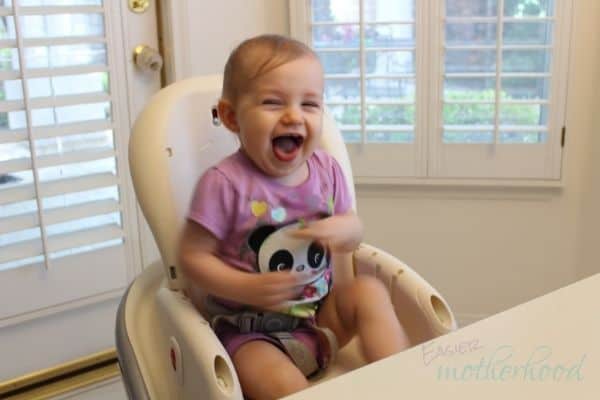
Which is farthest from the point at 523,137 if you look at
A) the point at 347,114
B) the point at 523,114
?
the point at 347,114

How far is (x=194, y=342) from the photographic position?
43.3 inches

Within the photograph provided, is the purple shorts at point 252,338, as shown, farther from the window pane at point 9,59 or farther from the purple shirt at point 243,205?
the window pane at point 9,59

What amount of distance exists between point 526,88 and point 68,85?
47.5 inches

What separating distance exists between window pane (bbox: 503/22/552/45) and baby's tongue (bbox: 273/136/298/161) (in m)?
1.03

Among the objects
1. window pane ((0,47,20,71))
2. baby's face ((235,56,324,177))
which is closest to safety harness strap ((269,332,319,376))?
baby's face ((235,56,324,177))

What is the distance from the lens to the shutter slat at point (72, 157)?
5.91 feet

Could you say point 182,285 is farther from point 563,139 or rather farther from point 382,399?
point 563,139

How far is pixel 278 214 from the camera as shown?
126 cm

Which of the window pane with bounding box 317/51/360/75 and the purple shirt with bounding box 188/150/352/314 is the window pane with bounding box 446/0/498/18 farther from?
the purple shirt with bounding box 188/150/352/314

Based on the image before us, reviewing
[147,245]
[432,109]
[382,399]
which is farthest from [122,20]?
[382,399]

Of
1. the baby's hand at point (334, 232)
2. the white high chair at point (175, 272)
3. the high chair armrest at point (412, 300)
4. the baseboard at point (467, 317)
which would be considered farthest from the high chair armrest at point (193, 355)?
the baseboard at point (467, 317)

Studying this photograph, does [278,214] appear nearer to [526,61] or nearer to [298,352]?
[298,352]

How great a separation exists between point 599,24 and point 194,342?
149cm

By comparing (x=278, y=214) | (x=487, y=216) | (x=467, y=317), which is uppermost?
(x=278, y=214)
